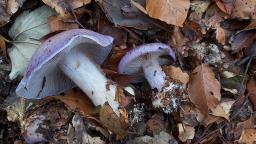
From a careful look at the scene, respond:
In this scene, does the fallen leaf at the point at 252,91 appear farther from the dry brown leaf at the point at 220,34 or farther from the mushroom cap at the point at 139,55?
the mushroom cap at the point at 139,55

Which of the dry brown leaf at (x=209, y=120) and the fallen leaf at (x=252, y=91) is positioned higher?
the fallen leaf at (x=252, y=91)

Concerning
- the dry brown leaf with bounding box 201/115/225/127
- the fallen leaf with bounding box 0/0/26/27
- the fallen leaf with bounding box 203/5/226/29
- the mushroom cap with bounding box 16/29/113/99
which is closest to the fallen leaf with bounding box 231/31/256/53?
the fallen leaf with bounding box 203/5/226/29

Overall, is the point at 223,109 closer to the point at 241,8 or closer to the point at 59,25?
the point at 241,8

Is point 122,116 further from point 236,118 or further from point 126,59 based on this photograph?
point 236,118

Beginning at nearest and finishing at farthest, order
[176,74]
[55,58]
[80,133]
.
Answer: [55,58] < [80,133] < [176,74]

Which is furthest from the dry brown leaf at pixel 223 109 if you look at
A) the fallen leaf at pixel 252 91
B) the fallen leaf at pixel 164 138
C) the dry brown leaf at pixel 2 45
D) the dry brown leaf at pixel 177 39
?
the dry brown leaf at pixel 2 45

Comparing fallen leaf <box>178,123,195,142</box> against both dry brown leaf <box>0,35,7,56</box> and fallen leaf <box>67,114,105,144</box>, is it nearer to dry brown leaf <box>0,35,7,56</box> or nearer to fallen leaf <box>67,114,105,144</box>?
fallen leaf <box>67,114,105,144</box>

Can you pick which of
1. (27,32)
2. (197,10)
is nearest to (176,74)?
(197,10)
